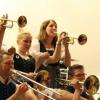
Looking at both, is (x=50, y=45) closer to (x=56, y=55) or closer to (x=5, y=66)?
(x=56, y=55)

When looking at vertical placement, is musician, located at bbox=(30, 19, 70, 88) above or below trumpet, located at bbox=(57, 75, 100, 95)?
above

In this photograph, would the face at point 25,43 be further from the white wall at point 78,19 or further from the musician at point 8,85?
the white wall at point 78,19

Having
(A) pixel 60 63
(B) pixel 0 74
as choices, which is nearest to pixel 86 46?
(A) pixel 60 63

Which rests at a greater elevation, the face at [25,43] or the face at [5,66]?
the face at [25,43]

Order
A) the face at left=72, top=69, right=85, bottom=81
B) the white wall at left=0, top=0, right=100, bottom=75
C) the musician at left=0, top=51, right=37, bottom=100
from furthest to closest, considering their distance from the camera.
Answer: the white wall at left=0, top=0, right=100, bottom=75
the face at left=72, top=69, right=85, bottom=81
the musician at left=0, top=51, right=37, bottom=100

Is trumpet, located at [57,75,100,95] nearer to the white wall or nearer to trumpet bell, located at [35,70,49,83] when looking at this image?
trumpet bell, located at [35,70,49,83]

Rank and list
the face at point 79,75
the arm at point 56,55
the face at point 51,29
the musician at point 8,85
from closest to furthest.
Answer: the musician at point 8,85 → the face at point 79,75 → the arm at point 56,55 → the face at point 51,29

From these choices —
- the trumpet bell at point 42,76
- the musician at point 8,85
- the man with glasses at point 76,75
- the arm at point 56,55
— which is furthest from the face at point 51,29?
the musician at point 8,85

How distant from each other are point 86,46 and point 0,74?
2344mm

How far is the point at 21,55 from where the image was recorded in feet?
10.8

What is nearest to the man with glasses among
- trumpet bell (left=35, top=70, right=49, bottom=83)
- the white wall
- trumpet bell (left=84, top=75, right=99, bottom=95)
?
trumpet bell (left=84, top=75, right=99, bottom=95)

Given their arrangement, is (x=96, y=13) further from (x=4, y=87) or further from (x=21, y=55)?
(x=4, y=87)

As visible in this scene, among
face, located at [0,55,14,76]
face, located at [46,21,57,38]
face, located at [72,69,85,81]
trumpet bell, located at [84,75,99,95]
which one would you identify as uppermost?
face, located at [46,21,57,38]

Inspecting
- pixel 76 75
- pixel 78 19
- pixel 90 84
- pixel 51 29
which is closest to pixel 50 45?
pixel 51 29
